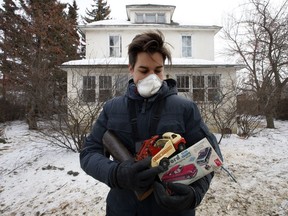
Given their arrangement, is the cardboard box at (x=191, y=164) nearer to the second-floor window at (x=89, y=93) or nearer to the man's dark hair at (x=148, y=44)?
the man's dark hair at (x=148, y=44)

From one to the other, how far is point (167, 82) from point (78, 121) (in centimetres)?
595

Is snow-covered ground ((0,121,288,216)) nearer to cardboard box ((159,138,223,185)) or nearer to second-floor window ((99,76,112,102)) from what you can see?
second-floor window ((99,76,112,102))

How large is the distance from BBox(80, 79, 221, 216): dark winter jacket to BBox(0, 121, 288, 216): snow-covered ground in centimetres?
307

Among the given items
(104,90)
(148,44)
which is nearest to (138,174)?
(148,44)

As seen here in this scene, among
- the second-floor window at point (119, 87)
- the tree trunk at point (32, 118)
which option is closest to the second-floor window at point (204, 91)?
the second-floor window at point (119, 87)

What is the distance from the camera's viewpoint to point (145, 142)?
145 cm

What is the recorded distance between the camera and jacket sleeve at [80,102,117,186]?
149 centimetres

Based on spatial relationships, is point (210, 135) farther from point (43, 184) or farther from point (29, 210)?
point (43, 184)

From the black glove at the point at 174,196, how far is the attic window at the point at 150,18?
60.8ft

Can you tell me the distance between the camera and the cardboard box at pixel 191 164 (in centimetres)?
138

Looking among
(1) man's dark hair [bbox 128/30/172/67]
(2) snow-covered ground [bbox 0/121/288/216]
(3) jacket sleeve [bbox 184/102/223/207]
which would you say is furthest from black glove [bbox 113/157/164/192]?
(2) snow-covered ground [bbox 0/121/288/216]

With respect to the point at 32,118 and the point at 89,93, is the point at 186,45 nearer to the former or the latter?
the point at 32,118

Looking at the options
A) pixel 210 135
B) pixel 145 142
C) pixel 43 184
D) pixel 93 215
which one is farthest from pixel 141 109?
pixel 43 184

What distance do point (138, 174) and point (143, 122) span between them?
36 centimetres
